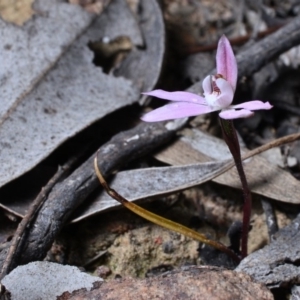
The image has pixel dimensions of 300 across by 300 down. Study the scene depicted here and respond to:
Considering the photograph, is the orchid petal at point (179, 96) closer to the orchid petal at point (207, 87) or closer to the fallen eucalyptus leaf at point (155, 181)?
the orchid petal at point (207, 87)

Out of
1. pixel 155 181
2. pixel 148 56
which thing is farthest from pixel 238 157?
pixel 148 56

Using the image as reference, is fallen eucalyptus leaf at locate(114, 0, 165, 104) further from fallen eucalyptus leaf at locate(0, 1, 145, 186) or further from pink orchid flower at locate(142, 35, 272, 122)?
pink orchid flower at locate(142, 35, 272, 122)

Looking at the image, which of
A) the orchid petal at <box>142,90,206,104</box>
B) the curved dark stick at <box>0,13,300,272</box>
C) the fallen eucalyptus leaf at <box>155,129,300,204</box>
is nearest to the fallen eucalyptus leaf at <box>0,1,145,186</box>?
the curved dark stick at <box>0,13,300,272</box>

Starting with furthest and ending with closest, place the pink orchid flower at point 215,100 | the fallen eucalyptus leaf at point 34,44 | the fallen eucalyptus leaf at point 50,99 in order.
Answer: the fallen eucalyptus leaf at point 34,44 < the fallen eucalyptus leaf at point 50,99 < the pink orchid flower at point 215,100

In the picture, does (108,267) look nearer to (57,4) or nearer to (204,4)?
(57,4)

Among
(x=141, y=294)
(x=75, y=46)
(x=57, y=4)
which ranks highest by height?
(x=57, y=4)

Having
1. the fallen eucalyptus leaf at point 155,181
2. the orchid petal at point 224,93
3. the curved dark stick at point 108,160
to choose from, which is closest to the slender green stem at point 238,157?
the orchid petal at point 224,93

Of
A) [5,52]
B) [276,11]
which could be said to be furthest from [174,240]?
[276,11]
